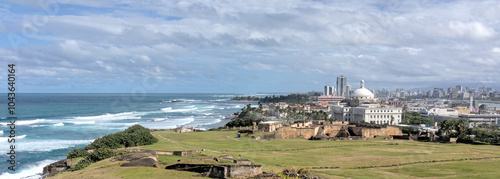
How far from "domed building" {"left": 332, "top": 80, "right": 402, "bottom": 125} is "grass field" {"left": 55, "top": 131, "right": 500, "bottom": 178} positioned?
42.6 metres

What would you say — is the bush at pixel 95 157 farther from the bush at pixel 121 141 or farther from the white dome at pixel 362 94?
the white dome at pixel 362 94

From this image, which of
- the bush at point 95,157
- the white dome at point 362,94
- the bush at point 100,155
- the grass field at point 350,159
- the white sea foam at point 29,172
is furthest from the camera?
the white dome at point 362,94

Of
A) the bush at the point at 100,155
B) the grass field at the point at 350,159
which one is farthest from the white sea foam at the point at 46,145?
the bush at the point at 100,155

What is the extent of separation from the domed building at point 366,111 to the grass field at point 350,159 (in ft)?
140

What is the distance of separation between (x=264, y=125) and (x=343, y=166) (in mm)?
24146

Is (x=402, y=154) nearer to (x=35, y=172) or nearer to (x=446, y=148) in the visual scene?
(x=446, y=148)

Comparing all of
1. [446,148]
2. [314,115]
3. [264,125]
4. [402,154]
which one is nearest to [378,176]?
[402,154]

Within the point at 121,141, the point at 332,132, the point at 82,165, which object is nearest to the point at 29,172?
the point at 121,141

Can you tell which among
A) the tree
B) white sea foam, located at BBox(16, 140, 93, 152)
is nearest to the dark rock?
white sea foam, located at BBox(16, 140, 93, 152)

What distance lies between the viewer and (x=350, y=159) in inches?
1249

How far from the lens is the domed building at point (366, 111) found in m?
84.6

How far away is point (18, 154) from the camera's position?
138 feet

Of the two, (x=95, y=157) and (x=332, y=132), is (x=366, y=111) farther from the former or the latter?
(x=95, y=157)

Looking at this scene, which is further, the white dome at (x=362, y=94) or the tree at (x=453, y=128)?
the white dome at (x=362, y=94)
